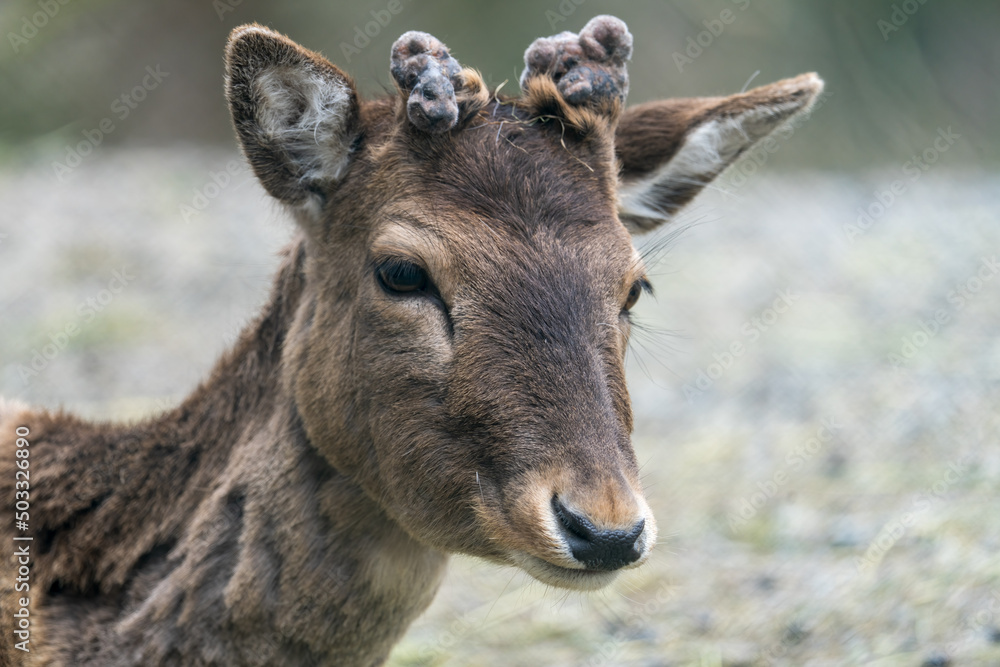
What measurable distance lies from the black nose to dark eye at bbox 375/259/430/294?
126cm

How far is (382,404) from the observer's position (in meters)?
→ 4.39

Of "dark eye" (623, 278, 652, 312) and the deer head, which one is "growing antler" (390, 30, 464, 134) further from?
"dark eye" (623, 278, 652, 312)

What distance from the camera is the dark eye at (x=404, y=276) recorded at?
4.40m

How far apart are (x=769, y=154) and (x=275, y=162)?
60.8ft

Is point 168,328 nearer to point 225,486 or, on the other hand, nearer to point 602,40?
point 225,486

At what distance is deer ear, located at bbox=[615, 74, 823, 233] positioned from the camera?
535 cm

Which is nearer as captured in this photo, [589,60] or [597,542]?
[597,542]

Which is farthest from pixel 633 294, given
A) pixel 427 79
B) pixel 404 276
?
pixel 427 79

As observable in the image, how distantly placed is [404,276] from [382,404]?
1.96 feet

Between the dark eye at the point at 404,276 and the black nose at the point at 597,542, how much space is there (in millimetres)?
1258

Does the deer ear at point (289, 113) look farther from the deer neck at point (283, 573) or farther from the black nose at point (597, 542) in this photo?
the black nose at point (597, 542)

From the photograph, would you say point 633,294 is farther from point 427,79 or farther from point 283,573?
point 283,573

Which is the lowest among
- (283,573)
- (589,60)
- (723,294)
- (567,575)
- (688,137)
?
(723,294)

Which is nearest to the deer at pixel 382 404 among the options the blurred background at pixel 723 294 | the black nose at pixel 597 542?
the black nose at pixel 597 542
